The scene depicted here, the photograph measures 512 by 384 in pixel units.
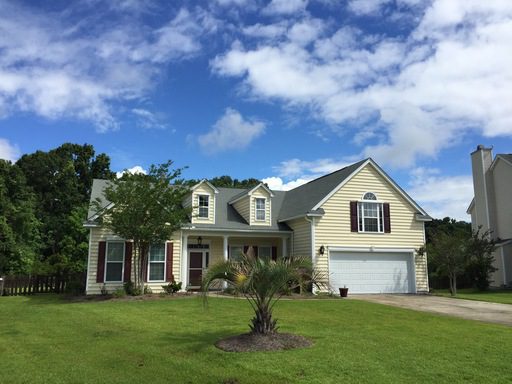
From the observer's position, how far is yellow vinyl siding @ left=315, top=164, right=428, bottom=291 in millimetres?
22219

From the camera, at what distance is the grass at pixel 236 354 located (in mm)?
6742

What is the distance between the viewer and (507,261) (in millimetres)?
28203

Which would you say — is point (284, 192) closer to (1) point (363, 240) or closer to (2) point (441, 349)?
(1) point (363, 240)

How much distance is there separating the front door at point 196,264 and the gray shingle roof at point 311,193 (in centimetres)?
478

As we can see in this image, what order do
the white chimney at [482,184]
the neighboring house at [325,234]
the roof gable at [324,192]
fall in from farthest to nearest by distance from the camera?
the white chimney at [482,184] < the roof gable at [324,192] < the neighboring house at [325,234]

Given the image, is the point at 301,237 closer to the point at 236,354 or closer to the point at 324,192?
the point at 324,192

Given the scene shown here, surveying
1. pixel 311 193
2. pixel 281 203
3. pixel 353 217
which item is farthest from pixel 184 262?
pixel 353 217

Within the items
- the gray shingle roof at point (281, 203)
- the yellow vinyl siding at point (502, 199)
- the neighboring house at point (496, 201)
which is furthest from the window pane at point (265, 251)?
the yellow vinyl siding at point (502, 199)

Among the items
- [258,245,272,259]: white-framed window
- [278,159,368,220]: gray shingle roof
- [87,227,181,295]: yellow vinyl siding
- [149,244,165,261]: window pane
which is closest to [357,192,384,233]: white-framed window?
[278,159,368,220]: gray shingle roof

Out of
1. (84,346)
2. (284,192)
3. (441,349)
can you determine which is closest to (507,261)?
(284,192)

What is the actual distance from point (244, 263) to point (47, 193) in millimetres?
39429

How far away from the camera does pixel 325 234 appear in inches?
870

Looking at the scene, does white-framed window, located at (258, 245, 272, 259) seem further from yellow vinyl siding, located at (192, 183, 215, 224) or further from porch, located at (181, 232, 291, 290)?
yellow vinyl siding, located at (192, 183, 215, 224)

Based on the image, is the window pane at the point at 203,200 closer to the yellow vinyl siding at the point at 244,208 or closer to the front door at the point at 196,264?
the yellow vinyl siding at the point at 244,208
